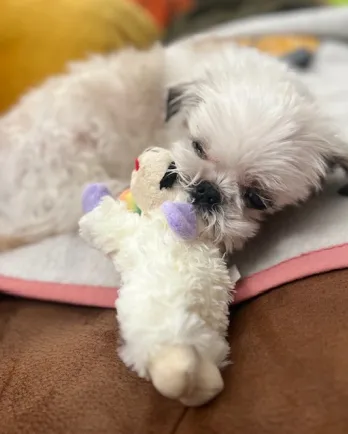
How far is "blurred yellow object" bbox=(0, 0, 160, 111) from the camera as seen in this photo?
190cm

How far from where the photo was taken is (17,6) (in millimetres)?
1908

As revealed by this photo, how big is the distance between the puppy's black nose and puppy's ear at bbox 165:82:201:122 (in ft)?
0.86

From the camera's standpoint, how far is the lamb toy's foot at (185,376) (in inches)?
32.3

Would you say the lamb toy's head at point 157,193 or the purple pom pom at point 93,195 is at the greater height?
the lamb toy's head at point 157,193

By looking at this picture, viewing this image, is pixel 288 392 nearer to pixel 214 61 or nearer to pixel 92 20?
pixel 214 61

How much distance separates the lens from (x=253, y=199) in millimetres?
1163

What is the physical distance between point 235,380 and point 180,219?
10.7 inches

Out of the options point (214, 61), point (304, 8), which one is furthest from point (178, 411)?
point (304, 8)

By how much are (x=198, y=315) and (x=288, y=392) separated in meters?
0.17

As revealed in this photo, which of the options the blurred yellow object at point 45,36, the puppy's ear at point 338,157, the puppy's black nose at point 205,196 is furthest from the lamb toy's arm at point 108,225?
the blurred yellow object at point 45,36

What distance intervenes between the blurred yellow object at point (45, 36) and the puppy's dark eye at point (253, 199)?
1.04m

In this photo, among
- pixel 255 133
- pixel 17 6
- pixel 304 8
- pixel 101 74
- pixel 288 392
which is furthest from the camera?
pixel 304 8

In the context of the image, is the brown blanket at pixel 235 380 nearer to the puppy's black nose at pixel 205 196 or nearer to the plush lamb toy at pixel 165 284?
the plush lamb toy at pixel 165 284

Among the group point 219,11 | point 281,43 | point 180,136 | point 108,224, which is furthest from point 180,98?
point 219,11
